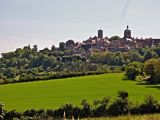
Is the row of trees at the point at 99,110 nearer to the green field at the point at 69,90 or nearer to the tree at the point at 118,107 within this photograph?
the tree at the point at 118,107

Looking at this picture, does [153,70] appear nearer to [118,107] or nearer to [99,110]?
[118,107]

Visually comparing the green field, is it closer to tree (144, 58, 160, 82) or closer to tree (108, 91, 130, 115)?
tree (144, 58, 160, 82)

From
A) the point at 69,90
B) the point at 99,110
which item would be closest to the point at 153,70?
the point at 69,90

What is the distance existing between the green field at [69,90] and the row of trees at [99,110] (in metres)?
11.2

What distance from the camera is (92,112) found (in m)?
43.6

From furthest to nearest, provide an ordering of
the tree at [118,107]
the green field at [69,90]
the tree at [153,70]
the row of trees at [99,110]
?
the tree at [153,70]
the green field at [69,90]
the row of trees at [99,110]
the tree at [118,107]

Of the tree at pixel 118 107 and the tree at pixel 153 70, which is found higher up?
the tree at pixel 153 70

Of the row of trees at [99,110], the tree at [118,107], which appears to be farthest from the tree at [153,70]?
the tree at [118,107]

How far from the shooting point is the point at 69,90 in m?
71.3

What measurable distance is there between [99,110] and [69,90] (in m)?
27.8

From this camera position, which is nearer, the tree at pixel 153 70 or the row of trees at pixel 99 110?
the row of trees at pixel 99 110

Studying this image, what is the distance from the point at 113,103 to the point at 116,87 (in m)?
27.8

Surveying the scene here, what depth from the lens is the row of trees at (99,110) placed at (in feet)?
142

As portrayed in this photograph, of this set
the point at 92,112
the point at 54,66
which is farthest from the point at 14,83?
the point at 54,66
